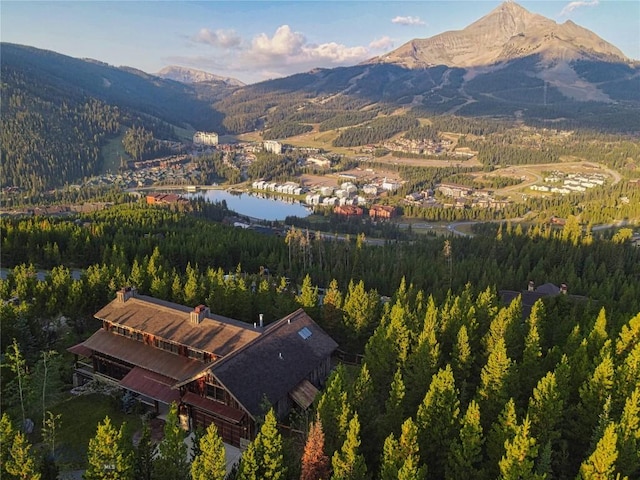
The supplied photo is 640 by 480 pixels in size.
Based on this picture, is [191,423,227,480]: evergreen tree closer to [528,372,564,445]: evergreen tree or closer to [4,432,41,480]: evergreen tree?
[4,432,41,480]: evergreen tree

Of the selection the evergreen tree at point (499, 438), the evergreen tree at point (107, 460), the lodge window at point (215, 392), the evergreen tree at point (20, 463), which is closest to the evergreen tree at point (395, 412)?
the evergreen tree at point (499, 438)

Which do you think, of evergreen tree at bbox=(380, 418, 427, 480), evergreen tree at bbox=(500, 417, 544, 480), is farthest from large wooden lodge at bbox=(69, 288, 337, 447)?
evergreen tree at bbox=(500, 417, 544, 480)

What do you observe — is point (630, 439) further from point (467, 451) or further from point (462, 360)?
point (462, 360)

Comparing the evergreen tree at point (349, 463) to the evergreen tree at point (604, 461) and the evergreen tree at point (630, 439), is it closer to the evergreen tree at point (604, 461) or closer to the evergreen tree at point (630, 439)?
the evergreen tree at point (604, 461)

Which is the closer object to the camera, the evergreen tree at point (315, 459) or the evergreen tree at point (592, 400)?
the evergreen tree at point (315, 459)

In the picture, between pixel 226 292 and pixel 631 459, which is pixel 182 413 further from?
pixel 631 459

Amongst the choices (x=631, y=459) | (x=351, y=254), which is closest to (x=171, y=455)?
(x=631, y=459)
